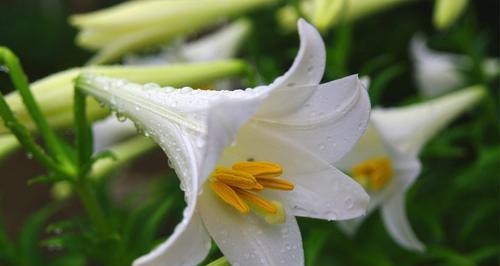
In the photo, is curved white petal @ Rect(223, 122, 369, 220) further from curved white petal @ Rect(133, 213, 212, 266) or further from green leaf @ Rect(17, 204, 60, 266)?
green leaf @ Rect(17, 204, 60, 266)

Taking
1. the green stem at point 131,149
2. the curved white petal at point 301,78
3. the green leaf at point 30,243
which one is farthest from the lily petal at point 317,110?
the green stem at point 131,149

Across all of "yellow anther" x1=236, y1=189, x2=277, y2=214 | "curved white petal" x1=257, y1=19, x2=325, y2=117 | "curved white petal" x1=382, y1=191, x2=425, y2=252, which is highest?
"curved white petal" x1=257, y1=19, x2=325, y2=117

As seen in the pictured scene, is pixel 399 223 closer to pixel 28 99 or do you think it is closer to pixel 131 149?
pixel 28 99

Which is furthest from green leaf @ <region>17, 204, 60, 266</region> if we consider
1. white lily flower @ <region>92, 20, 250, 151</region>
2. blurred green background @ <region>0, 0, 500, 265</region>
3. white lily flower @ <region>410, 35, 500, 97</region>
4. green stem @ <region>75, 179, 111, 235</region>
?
white lily flower @ <region>410, 35, 500, 97</region>

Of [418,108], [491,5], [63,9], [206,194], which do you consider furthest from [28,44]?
[206,194]

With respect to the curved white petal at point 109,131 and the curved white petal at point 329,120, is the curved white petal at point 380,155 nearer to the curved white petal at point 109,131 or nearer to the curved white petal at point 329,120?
the curved white petal at point 329,120

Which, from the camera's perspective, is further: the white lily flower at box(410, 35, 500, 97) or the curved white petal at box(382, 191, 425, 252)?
the white lily flower at box(410, 35, 500, 97)
